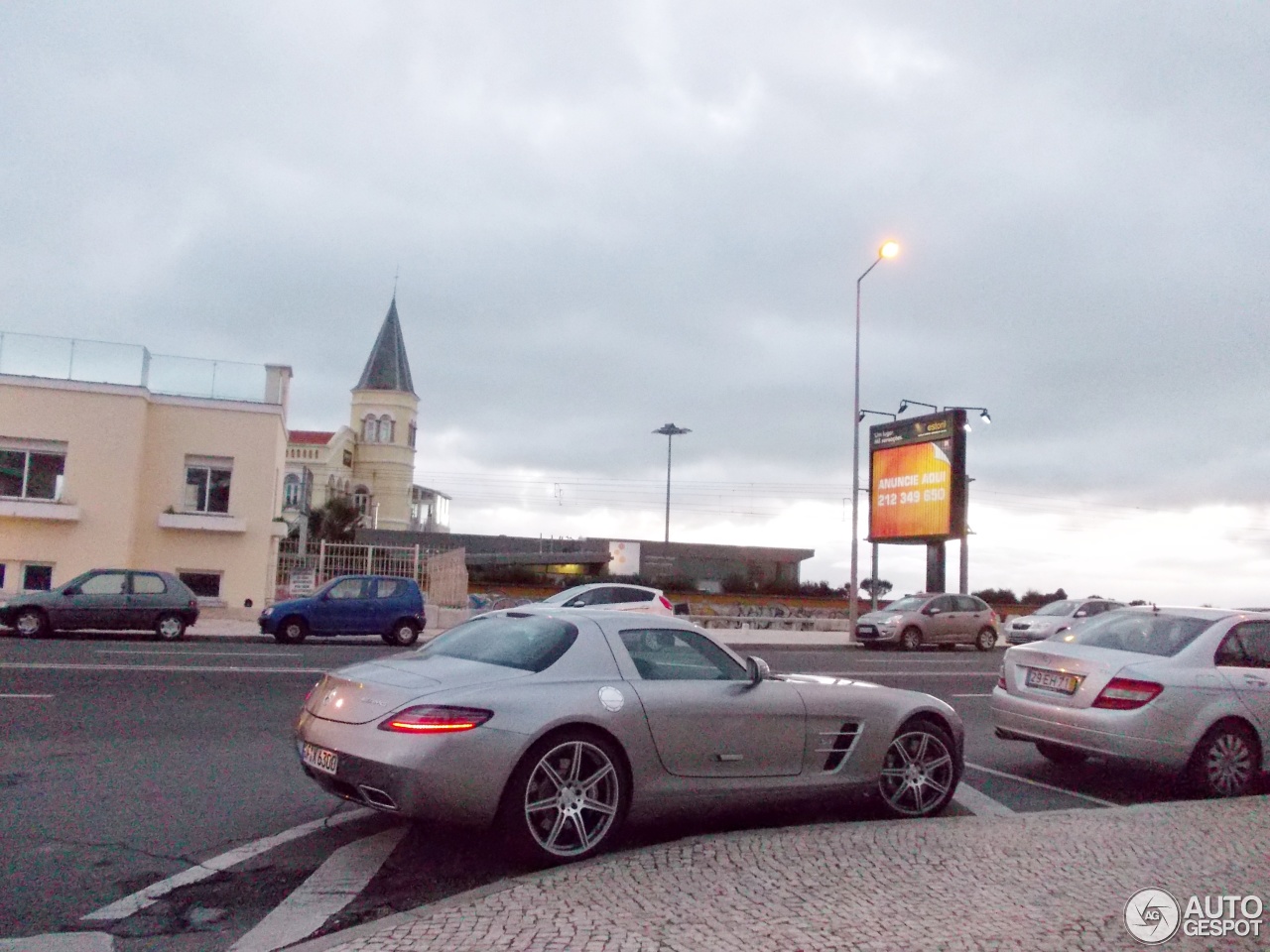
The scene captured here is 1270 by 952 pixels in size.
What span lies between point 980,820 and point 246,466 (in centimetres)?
2761

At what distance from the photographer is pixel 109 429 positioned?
29.4 meters

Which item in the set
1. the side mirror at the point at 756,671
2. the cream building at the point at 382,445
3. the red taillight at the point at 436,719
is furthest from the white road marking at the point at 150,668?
the cream building at the point at 382,445

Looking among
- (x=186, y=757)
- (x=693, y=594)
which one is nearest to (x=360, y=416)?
(x=693, y=594)

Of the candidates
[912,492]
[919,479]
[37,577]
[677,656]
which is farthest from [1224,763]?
[912,492]

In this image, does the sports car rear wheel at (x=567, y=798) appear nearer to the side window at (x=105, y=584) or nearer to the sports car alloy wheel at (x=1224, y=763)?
the sports car alloy wheel at (x=1224, y=763)

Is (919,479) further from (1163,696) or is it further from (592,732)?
(592,732)

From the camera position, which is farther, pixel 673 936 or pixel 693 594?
pixel 693 594

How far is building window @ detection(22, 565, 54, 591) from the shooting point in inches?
1145

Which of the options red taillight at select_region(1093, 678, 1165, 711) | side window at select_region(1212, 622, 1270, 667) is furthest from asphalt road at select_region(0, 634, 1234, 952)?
side window at select_region(1212, 622, 1270, 667)

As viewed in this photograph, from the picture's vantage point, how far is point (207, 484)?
102 ft

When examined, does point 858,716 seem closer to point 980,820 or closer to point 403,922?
point 980,820

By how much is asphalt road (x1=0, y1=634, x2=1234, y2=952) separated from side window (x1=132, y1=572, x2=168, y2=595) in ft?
26.9

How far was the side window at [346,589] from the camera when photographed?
2378 centimetres

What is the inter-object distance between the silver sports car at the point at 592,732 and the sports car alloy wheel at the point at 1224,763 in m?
2.10
